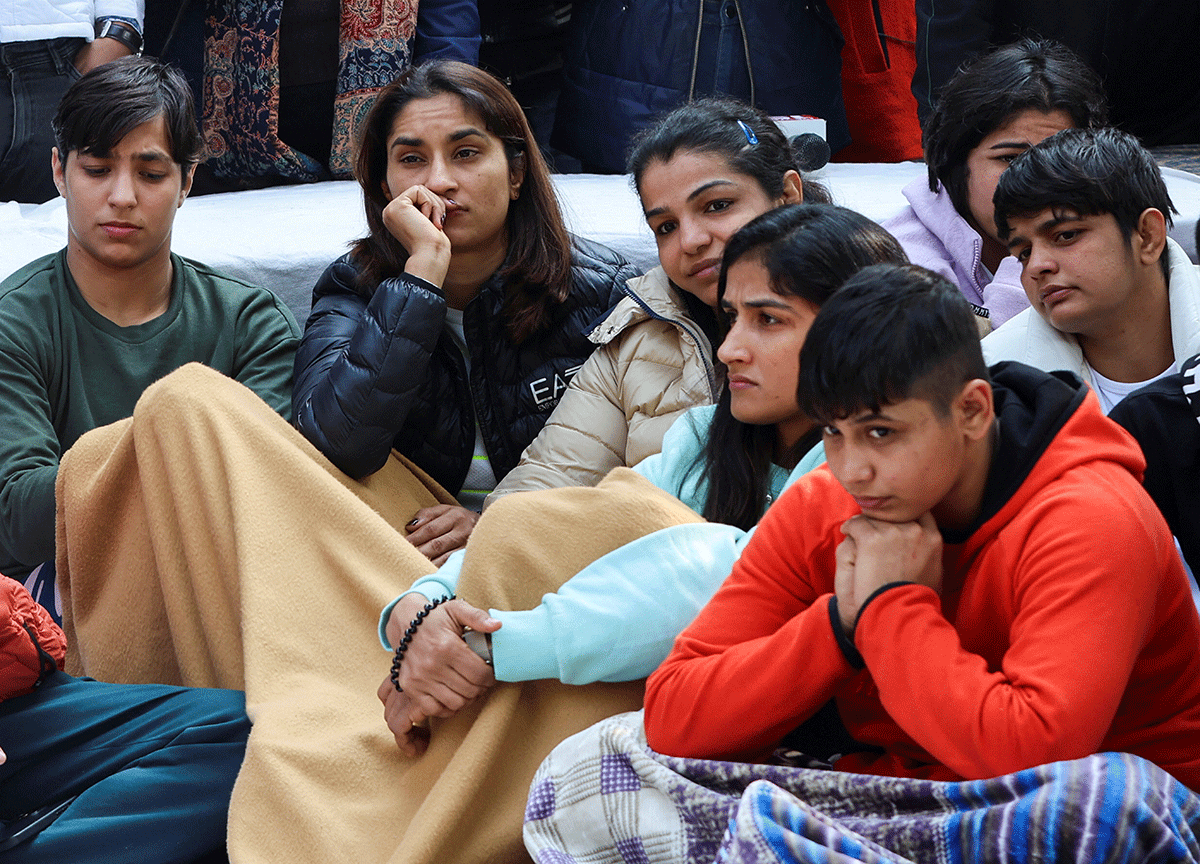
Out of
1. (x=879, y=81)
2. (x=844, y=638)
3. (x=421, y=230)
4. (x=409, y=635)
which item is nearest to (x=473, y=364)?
(x=421, y=230)

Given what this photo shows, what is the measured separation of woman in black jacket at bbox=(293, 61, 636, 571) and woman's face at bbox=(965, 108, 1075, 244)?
612 millimetres

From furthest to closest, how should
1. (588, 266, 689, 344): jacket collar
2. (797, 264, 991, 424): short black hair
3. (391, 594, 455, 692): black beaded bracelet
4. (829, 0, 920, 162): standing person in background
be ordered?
(829, 0, 920, 162): standing person in background < (588, 266, 689, 344): jacket collar < (391, 594, 455, 692): black beaded bracelet < (797, 264, 991, 424): short black hair

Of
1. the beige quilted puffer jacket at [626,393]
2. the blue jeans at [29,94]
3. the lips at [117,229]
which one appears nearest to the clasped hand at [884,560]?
the beige quilted puffer jacket at [626,393]

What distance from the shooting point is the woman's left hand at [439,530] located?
75.1 inches

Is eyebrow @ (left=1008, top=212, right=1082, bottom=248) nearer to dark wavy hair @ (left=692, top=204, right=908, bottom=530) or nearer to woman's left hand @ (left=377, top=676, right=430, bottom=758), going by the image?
dark wavy hair @ (left=692, top=204, right=908, bottom=530)

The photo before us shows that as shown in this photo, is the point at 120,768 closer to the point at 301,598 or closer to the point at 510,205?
the point at 301,598

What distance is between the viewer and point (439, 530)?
1.93m

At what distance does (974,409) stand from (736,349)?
1.28 ft

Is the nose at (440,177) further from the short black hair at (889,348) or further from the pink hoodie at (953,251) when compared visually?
the short black hair at (889,348)

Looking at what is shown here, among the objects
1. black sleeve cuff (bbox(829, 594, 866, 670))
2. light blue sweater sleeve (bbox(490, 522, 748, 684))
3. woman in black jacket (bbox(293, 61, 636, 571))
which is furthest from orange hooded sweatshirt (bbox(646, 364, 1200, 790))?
woman in black jacket (bbox(293, 61, 636, 571))

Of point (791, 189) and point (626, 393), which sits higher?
point (791, 189)

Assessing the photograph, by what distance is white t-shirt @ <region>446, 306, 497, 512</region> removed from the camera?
215cm

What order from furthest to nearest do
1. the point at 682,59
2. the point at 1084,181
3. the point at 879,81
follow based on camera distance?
the point at 879,81
the point at 682,59
the point at 1084,181

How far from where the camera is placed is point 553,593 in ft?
4.60
